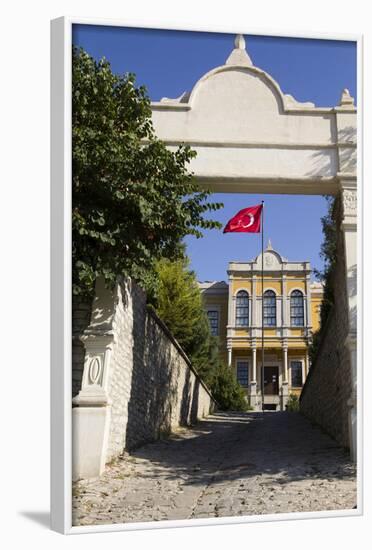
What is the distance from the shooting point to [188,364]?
38.2 ft

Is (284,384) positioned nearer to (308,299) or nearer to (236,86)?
(308,299)

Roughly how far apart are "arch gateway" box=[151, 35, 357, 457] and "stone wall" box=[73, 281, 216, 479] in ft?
5.01

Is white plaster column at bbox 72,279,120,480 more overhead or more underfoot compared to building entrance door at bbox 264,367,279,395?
Answer: more overhead

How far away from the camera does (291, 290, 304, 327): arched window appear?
10561 mm

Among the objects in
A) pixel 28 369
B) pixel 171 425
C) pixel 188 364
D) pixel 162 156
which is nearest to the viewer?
pixel 28 369

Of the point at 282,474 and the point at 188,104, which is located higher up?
the point at 188,104

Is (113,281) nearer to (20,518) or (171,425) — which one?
(20,518)

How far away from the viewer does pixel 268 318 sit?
11414mm

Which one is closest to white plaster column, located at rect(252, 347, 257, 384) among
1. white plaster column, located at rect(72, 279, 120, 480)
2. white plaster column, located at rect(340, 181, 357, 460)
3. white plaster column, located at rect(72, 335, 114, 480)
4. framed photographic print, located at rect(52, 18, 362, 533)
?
framed photographic print, located at rect(52, 18, 362, 533)

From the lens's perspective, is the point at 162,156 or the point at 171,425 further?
the point at 171,425

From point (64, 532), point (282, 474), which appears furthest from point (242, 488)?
point (64, 532)

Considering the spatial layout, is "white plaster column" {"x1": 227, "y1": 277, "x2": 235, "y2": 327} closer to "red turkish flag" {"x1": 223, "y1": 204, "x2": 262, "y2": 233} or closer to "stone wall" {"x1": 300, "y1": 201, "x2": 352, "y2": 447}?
"stone wall" {"x1": 300, "y1": 201, "x2": 352, "y2": 447}

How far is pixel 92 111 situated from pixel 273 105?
1.76 meters

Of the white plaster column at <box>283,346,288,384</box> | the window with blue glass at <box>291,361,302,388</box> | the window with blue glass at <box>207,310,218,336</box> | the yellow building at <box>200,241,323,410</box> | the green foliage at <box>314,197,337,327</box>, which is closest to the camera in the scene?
the green foliage at <box>314,197,337,327</box>
